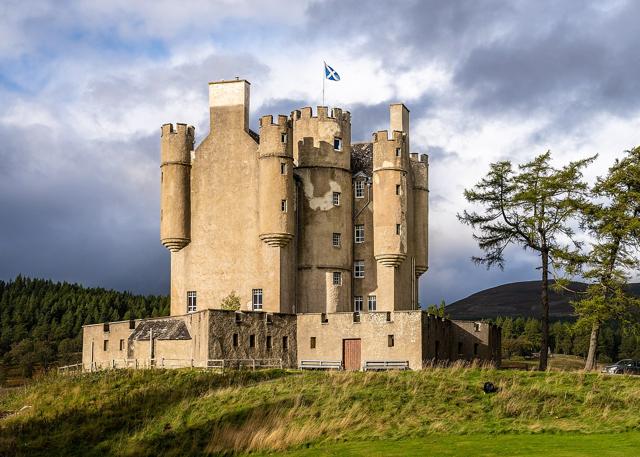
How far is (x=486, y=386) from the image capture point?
146 feet

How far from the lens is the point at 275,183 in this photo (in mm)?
65500

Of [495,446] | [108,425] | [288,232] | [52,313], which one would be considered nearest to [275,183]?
[288,232]

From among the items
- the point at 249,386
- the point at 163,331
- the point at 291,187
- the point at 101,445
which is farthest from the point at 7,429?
the point at 291,187

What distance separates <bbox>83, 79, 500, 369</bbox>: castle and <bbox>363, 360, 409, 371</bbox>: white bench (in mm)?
2951

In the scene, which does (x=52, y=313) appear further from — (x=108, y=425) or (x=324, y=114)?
(x=108, y=425)

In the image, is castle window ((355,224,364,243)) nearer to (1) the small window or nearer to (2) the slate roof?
(1) the small window

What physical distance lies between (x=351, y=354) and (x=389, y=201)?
480 inches

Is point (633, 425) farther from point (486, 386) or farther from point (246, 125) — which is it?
point (246, 125)

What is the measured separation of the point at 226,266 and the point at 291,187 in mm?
6666

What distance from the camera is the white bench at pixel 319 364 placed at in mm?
60463

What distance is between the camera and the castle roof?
234ft

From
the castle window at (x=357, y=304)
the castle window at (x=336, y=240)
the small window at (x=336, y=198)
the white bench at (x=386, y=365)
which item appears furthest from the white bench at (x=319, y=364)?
the small window at (x=336, y=198)

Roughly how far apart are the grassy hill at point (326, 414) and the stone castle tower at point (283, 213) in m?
12.2

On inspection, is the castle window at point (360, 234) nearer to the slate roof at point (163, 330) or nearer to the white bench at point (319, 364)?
the white bench at point (319, 364)
